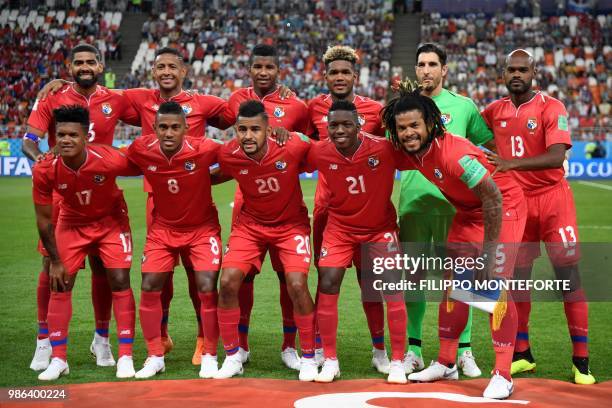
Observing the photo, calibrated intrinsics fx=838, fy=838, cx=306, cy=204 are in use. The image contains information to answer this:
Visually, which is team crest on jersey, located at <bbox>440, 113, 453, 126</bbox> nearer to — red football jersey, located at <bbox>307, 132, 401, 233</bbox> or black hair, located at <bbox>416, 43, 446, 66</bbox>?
black hair, located at <bbox>416, 43, 446, 66</bbox>

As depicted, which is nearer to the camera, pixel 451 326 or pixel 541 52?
pixel 451 326

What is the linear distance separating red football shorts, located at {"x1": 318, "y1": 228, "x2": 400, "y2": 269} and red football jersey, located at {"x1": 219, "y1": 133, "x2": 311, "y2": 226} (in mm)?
389

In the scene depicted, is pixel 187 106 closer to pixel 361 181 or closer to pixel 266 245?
pixel 266 245

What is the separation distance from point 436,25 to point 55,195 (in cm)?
3010

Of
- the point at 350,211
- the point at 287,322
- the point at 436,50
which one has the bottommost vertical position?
the point at 287,322

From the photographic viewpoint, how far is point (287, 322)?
683 centimetres

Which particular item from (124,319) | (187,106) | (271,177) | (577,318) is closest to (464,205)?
(577,318)

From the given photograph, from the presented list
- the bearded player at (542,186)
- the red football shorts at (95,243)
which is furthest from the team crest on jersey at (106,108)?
the bearded player at (542,186)

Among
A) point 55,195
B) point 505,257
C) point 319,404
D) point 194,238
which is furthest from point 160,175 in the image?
point 505,257

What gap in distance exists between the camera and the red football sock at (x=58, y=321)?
6.27 metres

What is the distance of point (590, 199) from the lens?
1978 cm

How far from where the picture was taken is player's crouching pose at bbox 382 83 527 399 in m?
5.50

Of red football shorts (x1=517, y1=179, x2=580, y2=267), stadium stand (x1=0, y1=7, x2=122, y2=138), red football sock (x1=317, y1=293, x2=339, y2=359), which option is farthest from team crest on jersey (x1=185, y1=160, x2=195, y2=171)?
stadium stand (x1=0, y1=7, x2=122, y2=138)

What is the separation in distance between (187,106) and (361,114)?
1498 millimetres
